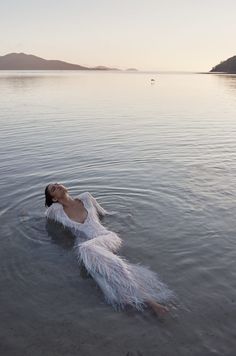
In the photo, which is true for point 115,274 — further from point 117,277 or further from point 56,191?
point 56,191

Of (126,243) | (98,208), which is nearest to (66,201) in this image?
(98,208)

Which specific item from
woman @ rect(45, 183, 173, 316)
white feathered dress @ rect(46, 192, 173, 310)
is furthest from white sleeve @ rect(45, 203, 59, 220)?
white feathered dress @ rect(46, 192, 173, 310)

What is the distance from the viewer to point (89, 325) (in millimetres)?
8148

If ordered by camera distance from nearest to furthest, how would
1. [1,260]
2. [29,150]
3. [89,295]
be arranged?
1. [89,295]
2. [1,260]
3. [29,150]

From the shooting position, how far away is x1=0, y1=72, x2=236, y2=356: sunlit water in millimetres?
7773

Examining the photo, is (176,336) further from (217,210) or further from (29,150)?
(29,150)

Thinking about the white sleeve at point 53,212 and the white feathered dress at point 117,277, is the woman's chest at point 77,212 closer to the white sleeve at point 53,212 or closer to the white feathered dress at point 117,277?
the white sleeve at point 53,212

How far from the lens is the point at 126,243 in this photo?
1141 cm

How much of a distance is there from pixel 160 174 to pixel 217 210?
4701 mm

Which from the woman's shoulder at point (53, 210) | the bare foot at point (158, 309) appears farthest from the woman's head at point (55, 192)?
the bare foot at point (158, 309)

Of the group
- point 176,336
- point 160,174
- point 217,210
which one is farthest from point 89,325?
point 160,174

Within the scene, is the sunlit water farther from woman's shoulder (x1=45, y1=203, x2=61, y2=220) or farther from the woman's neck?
the woman's neck

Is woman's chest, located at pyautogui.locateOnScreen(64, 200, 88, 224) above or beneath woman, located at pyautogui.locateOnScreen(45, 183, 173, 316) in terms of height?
above

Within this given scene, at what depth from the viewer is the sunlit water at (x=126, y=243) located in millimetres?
7773
